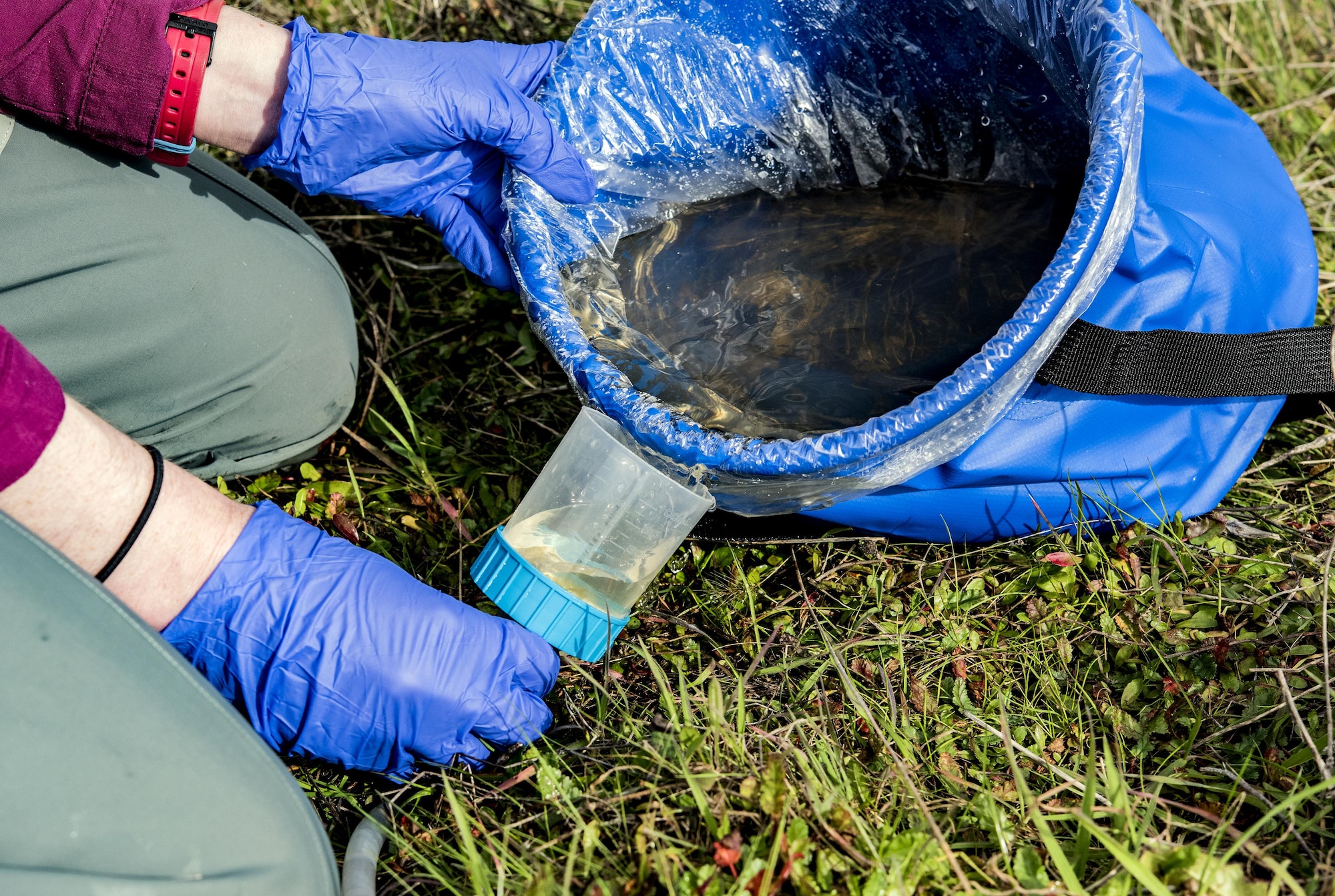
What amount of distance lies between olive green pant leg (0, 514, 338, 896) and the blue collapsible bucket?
1.60 feet

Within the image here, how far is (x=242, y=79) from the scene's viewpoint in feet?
3.61

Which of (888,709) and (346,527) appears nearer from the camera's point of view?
(888,709)

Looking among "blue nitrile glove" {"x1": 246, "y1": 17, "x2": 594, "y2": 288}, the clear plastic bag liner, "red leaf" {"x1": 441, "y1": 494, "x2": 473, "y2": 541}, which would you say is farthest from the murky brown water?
"red leaf" {"x1": 441, "y1": 494, "x2": 473, "y2": 541}

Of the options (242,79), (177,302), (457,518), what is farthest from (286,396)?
(242,79)

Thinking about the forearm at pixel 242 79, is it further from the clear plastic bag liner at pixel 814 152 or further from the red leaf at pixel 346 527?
the red leaf at pixel 346 527

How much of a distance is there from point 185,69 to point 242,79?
68 mm

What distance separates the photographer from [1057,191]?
56.9 inches

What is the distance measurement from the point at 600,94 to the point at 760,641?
79 cm

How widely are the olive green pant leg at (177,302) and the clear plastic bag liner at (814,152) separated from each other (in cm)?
39

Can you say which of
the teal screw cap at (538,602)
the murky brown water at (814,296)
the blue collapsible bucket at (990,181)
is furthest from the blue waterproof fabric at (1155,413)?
the teal screw cap at (538,602)

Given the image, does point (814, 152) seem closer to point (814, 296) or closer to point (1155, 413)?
point (814, 296)

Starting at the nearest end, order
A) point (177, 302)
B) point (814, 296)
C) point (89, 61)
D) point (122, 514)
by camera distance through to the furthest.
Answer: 1. point (122, 514)
2. point (89, 61)
3. point (177, 302)
4. point (814, 296)

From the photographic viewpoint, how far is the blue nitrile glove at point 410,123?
3.52 feet

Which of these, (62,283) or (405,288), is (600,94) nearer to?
(405,288)
